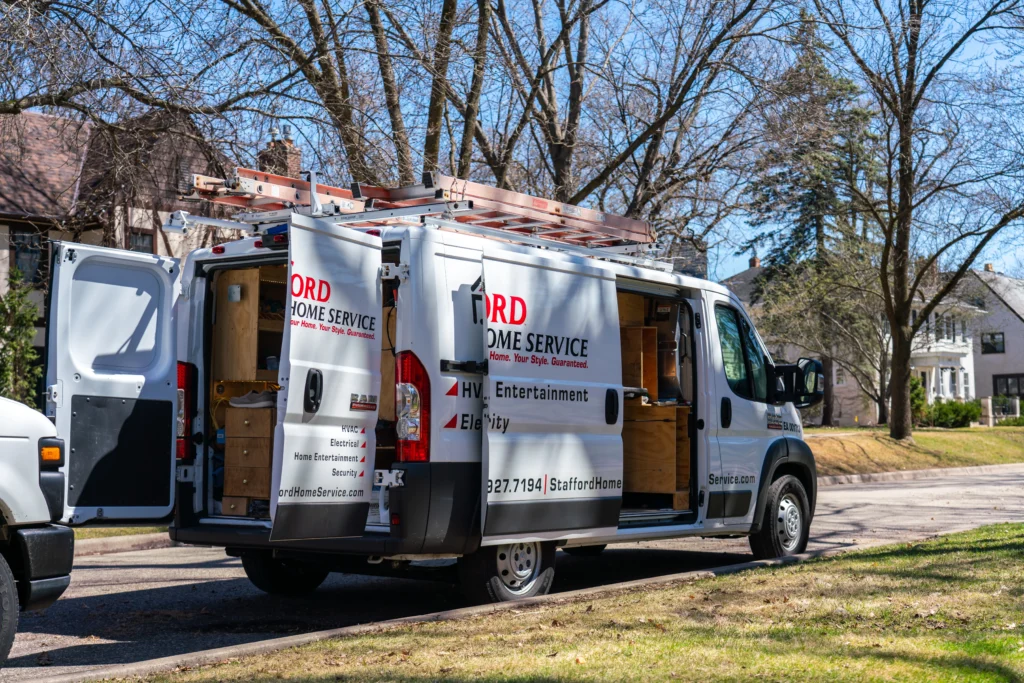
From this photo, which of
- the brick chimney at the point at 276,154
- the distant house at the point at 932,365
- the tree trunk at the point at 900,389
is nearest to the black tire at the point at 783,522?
the brick chimney at the point at 276,154

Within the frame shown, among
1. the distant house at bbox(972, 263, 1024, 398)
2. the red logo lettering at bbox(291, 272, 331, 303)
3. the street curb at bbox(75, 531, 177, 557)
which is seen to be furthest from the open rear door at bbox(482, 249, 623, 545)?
the distant house at bbox(972, 263, 1024, 398)

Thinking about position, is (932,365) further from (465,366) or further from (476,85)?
(465,366)

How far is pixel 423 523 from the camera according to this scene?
6.96 metres

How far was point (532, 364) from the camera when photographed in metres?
7.74

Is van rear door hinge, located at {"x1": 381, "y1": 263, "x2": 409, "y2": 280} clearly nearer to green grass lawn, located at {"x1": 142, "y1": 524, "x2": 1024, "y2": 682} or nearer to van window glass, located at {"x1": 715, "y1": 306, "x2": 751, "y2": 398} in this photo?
green grass lawn, located at {"x1": 142, "y1": 524, "x2": 1024, "y2": 682}

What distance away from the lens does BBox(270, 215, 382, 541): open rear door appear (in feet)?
21.2

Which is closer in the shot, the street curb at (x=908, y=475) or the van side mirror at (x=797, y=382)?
the van side mirror at (x=797, y=382)

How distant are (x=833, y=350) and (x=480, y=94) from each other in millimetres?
34300

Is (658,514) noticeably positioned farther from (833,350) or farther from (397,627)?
(833,350)

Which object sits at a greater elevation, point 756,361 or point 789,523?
point 756,361

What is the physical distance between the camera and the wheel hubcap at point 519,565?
306 inches

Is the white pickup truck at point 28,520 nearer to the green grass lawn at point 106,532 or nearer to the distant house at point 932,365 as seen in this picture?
the green grass lawn at point 106,532

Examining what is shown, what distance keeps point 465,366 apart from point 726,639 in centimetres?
236

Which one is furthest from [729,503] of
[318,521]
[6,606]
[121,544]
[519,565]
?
[121,544]
